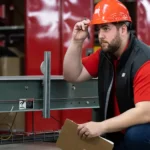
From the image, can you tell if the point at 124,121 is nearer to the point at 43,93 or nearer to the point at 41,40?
the point at 43,93

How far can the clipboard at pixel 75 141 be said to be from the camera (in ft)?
7.14

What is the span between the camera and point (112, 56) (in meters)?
2.55

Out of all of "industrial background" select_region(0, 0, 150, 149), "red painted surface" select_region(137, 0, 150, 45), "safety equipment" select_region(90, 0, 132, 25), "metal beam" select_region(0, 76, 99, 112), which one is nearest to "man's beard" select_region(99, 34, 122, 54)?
"safety equipment" select_region(90, 0, 132, 25)

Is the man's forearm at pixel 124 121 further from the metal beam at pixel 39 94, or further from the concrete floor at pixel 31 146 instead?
the concrete floor at pixel 31 146

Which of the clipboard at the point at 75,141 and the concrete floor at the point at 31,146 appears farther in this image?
the concrete floor at the point at 31,146

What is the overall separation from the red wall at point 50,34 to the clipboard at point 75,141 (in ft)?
4.66

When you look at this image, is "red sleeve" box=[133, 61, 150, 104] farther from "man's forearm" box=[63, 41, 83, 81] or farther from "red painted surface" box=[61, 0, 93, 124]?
"red painted surface" box=[61, 0, 93, 124]

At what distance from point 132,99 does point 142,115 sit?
0.25 metres

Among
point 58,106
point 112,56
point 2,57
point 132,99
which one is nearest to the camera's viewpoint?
point 132,99

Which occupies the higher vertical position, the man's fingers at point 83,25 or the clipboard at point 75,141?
the man's fingers at point 83,25

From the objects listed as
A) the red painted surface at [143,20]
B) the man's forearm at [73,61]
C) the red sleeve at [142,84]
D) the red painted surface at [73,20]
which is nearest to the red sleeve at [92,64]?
the man's forearm at [73,61]

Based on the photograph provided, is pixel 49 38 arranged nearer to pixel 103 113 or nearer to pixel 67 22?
pixel 67 22

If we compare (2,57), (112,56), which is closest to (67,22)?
(2,57)

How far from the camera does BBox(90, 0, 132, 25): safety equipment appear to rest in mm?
2386
